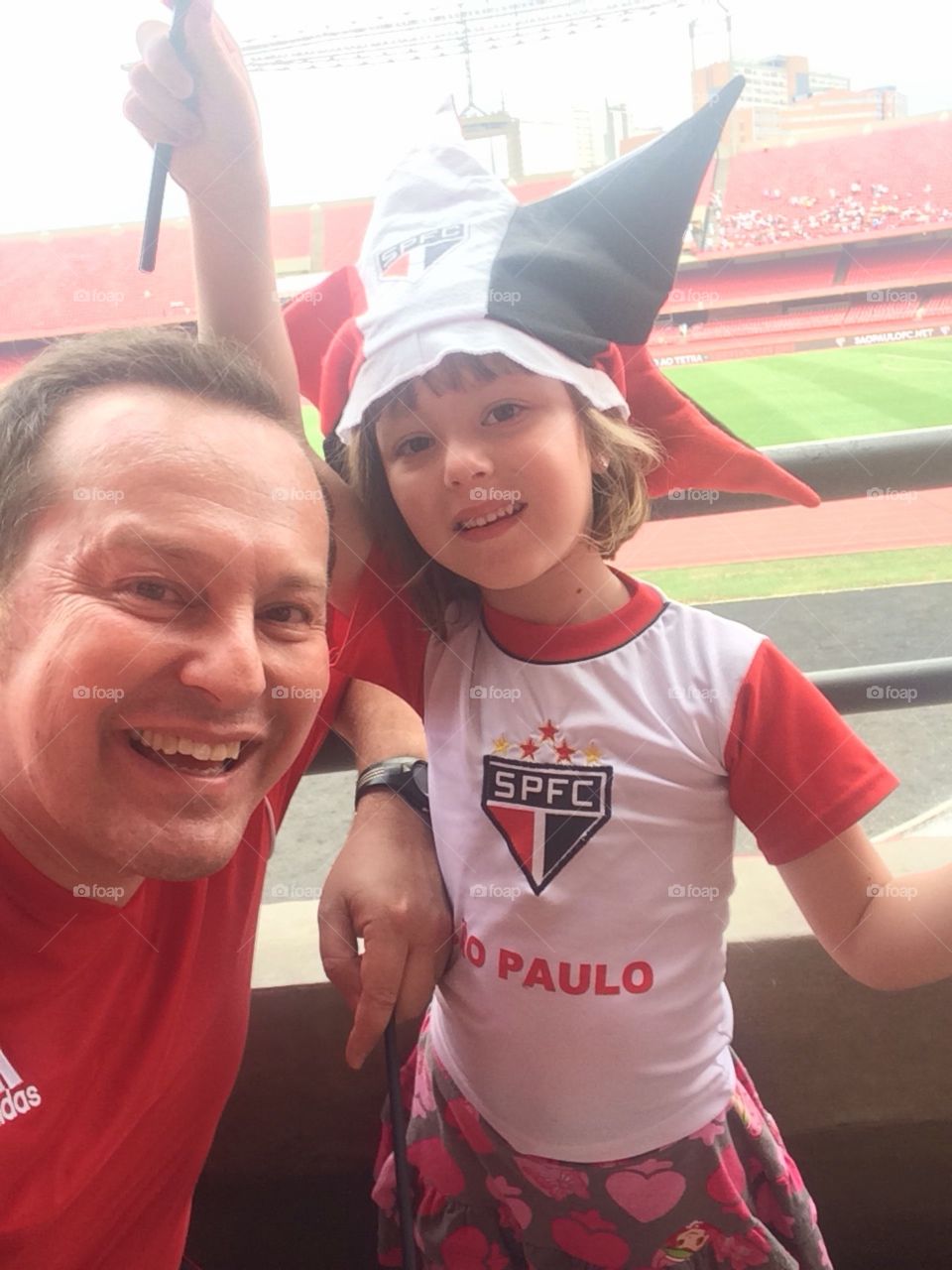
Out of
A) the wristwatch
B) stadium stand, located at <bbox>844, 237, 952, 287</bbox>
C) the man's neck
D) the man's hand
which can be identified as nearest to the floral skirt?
the man's hand

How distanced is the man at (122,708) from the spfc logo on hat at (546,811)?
0.43ft

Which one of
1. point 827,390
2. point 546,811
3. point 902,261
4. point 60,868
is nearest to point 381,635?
point 546,811

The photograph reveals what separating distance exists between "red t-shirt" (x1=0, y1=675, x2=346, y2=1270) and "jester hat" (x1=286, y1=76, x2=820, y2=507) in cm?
44

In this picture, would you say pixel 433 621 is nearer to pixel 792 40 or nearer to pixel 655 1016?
pixel 655 1016

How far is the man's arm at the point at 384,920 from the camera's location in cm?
77

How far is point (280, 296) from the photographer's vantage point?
82 cm

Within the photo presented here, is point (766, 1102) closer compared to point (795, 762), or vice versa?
point (795, 762)

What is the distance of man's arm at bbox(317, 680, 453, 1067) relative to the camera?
0.77 metres

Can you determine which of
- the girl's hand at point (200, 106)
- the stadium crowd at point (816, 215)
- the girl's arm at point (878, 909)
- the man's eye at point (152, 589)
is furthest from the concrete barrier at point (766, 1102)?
the girl's hand at point (200, 106)

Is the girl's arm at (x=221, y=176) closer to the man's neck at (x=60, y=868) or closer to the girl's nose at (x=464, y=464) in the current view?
the girl's nose at (x=464, y=464)

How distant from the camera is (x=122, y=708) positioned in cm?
62

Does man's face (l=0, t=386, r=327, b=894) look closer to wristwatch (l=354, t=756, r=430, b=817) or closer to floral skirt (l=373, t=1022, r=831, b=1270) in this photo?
wristwatch (l=354, t=756, r=430, b=817)

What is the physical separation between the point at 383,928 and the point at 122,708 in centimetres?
30

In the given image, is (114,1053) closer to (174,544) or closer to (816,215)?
(174,544)
